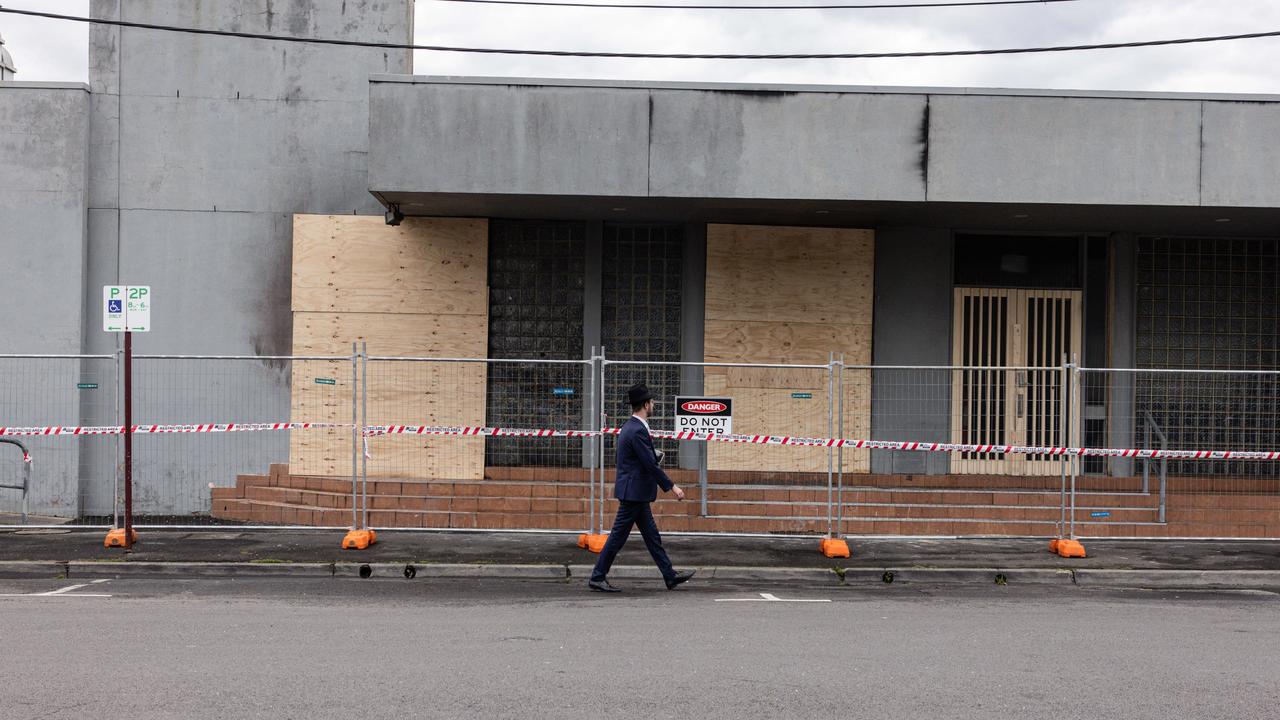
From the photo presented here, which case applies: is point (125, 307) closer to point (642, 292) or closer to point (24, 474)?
point (24, 474)

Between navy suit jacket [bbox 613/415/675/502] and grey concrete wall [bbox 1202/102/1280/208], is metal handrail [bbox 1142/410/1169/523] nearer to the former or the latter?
grey concrete wall [bbox 1202/102/1280/208]

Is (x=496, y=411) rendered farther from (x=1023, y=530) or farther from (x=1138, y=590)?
(x=1138, y=590)

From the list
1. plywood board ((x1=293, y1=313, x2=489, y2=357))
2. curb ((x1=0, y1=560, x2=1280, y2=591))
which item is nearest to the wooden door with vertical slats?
curb ((x1=0, y1=560, x2=1280, y2=591))

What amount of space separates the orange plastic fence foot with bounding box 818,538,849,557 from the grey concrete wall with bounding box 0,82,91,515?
393 inches

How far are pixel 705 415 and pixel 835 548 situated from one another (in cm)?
199

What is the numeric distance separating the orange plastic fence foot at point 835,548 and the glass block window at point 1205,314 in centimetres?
613

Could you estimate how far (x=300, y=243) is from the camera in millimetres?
15328

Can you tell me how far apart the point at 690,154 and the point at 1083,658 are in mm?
7748

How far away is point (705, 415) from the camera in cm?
1254

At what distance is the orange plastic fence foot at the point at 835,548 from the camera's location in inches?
468

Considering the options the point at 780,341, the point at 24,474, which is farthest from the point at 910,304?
the point at 24,474

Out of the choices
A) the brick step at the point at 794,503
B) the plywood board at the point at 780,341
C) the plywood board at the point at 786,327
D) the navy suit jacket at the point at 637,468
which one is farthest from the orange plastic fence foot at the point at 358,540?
the plywood board at the point at 780,341

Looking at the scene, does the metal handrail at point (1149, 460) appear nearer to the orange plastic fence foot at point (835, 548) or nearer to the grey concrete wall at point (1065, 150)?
the grey concrete wall at point (1065, 150)

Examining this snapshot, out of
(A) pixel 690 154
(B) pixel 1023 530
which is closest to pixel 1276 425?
(B) pixel 1023 530
